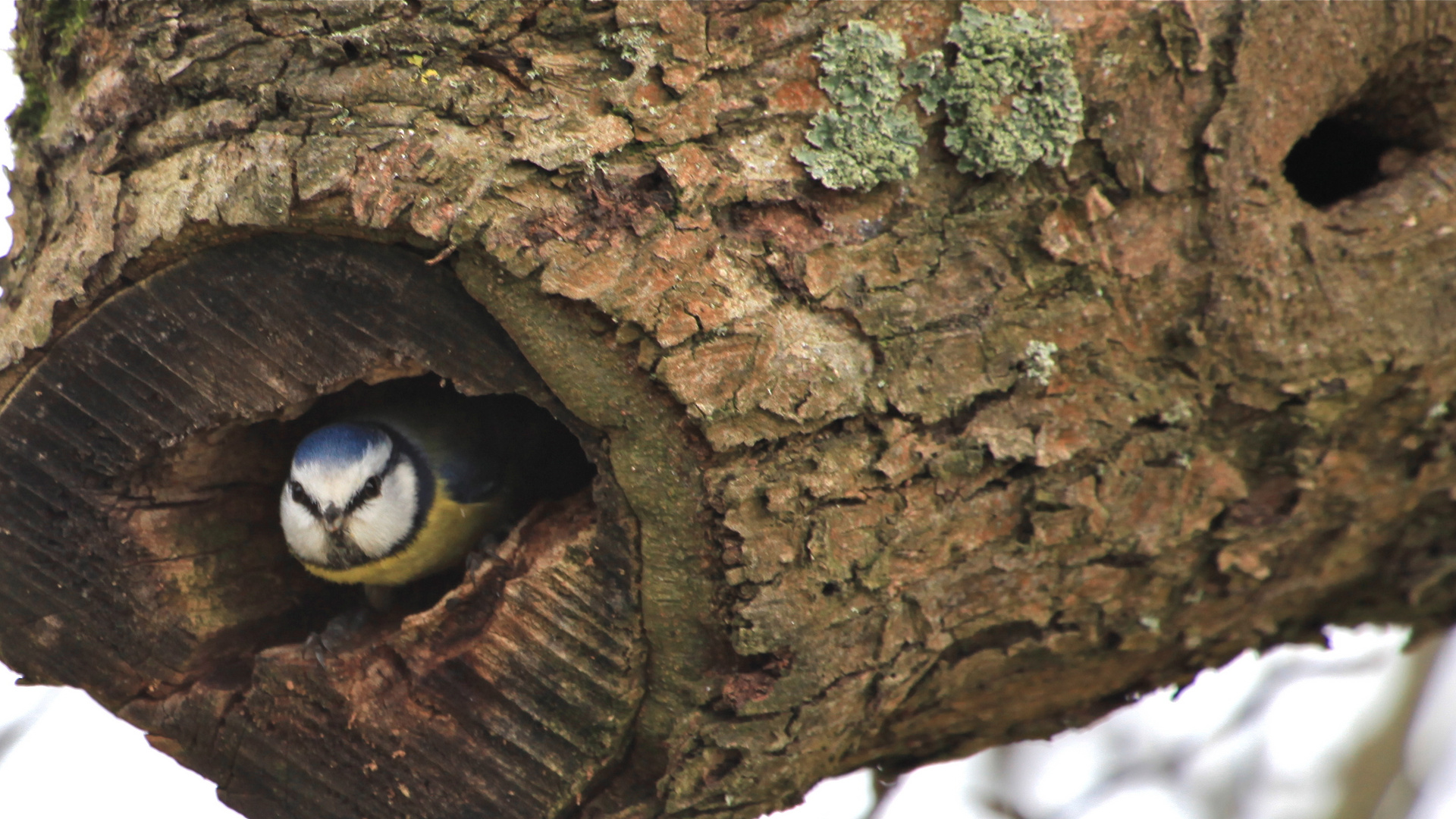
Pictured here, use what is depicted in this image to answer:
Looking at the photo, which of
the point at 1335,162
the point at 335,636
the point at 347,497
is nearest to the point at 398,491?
the point at 347,497

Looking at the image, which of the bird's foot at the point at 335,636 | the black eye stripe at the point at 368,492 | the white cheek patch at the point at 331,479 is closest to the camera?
the bird's foot at the point at 335,636

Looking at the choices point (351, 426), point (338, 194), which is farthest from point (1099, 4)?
point (351, 426)

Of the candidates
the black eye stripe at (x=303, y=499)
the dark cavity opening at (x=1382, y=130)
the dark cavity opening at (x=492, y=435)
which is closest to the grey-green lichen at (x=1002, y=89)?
the dark cavity opening at (x=1382, y=130)

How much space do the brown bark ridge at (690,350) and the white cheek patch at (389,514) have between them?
48cm

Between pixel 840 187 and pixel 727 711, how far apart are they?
3.11ft

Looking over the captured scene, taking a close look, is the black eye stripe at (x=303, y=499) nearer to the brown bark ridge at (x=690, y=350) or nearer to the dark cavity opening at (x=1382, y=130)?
the brown bark ridge at (x=690, y=350)

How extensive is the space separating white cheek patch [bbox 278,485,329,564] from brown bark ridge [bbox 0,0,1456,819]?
25 cm

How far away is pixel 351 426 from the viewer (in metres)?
2.52

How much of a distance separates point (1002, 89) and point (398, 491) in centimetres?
182

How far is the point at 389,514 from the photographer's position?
109 inches

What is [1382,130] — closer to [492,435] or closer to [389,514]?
[492,435]

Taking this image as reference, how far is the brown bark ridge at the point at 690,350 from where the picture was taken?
1758 mm

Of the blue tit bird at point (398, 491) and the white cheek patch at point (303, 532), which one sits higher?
the blue tit bird at point (398, 491)

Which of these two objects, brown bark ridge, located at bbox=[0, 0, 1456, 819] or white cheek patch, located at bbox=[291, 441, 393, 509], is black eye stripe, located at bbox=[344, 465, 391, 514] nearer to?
white cheek patch, located at bbox=[291, 441, 393, 509]
